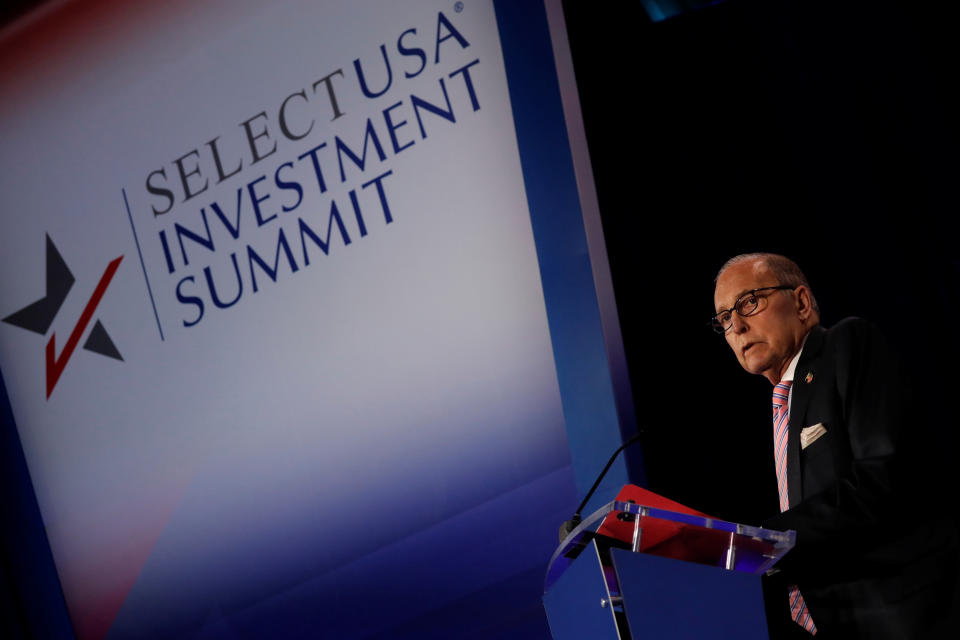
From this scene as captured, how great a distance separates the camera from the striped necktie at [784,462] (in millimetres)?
1836

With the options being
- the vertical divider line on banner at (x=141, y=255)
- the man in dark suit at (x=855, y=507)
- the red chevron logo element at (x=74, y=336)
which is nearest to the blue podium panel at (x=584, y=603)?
the man in dark suit at (x=855, y=507)

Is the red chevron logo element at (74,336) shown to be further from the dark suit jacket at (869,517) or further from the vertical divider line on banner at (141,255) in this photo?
the dark suit jacket at (869,517)

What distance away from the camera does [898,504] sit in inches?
67.8

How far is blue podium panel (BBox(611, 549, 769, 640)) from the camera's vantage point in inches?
56.4

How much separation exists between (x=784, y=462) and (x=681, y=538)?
0.57 m

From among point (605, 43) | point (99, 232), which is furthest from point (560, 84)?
point (99, 232)

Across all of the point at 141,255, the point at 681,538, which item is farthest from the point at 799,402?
the point at 141,255

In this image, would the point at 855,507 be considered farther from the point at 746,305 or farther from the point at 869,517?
the point at 746,305

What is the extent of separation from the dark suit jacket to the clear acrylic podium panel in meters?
0.25

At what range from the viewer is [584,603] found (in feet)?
4.96

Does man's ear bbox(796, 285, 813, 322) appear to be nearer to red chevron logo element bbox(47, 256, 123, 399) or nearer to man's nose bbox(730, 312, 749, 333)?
man's nose bbox(730, 312, 749, 333)

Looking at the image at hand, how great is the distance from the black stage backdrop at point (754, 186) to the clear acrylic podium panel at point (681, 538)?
952 mm

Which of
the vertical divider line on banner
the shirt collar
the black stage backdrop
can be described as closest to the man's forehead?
the shirt collar

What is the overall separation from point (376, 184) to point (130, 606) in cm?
182
